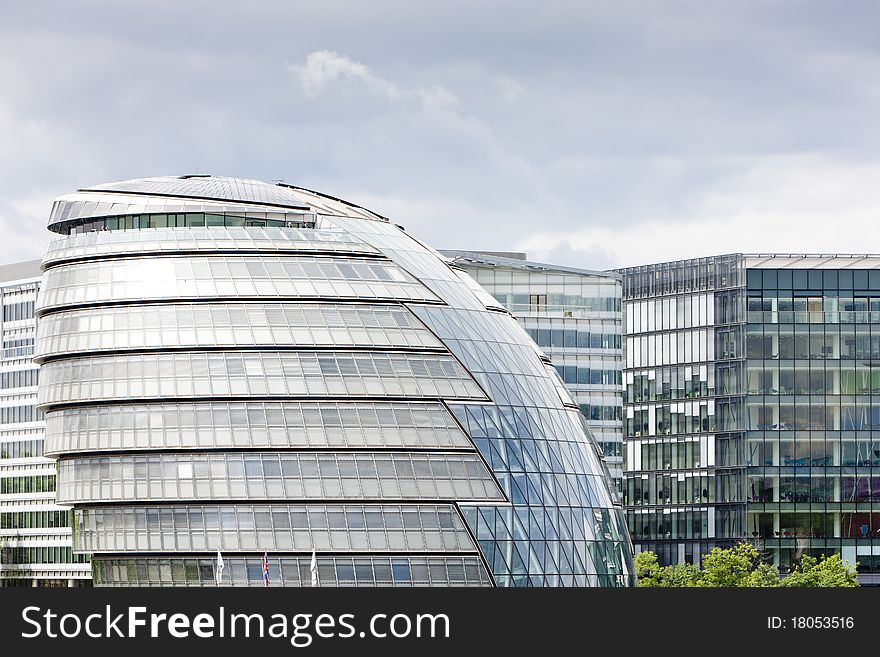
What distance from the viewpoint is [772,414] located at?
154m

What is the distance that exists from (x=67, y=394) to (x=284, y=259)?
13.8 meters

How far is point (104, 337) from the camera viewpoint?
3927 inches

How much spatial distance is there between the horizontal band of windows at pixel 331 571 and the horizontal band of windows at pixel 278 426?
19.5ft

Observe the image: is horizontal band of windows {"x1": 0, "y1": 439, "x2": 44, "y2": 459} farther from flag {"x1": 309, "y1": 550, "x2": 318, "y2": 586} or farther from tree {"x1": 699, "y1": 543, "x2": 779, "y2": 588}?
flag {"x1": 309, "y1": 550, "x2": 318, "y2": 586}

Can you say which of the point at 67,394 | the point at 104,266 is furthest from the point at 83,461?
the point at 104,266

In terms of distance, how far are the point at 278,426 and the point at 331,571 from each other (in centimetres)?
801

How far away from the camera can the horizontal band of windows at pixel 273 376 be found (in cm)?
9681

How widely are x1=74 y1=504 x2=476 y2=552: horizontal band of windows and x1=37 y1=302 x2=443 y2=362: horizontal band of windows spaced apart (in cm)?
884

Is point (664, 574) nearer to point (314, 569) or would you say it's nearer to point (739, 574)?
point (739, 574)

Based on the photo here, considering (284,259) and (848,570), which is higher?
(284,259)

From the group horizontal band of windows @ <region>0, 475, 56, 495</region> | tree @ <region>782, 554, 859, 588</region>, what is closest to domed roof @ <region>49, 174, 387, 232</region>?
horizontal band of windows @ <region>0, 475, 56, 495</region>

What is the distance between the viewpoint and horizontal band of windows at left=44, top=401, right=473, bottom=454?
96.0 m
